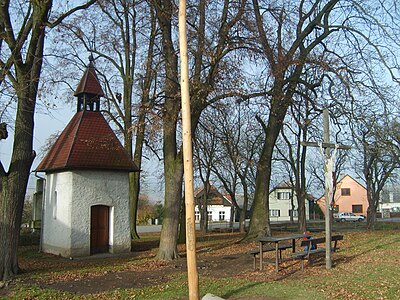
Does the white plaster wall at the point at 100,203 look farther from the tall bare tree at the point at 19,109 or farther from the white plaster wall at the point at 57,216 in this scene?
the tall bare tree at the point at 19,109

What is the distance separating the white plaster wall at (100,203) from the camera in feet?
62.7

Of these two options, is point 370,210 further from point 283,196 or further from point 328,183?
point 283,196

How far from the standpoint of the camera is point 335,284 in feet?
32.6

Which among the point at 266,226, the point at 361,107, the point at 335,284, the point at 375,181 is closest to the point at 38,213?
the point at 266,226

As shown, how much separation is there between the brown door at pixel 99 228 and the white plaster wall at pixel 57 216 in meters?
1.16

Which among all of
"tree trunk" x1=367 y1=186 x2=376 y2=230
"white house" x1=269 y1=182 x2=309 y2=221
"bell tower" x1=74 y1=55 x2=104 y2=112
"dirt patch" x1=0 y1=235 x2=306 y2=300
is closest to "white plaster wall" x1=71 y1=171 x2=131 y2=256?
"dirt patch" x1=0 y1=235 x2=306 y2=300

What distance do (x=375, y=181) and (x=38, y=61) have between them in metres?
34.4

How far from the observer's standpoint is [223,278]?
11672 millimetres

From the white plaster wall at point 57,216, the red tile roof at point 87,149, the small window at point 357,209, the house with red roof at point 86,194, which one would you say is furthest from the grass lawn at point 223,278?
the small window at point 357,209

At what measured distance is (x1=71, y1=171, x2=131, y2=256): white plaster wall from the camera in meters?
19.1

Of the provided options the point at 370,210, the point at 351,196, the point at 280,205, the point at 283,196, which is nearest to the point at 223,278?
the point at 370,210

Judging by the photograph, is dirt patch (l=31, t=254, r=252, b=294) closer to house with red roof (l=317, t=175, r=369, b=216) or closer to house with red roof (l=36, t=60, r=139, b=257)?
house with red roof (l=36, t=60, r=139, b=257)

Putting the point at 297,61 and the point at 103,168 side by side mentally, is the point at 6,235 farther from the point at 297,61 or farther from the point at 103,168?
the point at 297,61

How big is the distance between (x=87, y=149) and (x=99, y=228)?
3.69 m
